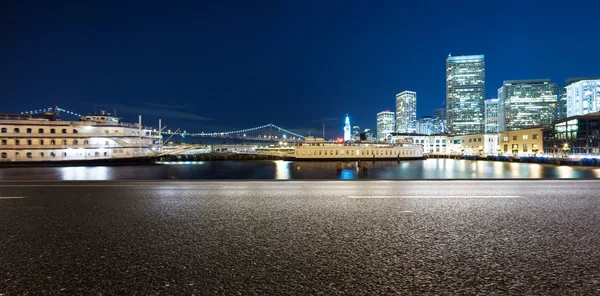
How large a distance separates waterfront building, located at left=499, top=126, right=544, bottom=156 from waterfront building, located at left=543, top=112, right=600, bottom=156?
1.72m

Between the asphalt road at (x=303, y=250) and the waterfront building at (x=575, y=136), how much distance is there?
296ft

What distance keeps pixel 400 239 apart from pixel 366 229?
0.57m

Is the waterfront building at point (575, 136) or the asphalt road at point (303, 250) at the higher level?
the waterfront building at point (575, 136)

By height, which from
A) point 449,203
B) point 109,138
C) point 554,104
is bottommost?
point 449,203

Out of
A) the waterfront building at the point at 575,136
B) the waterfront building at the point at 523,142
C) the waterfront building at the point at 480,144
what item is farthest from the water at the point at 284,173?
the waterfront building at the point at 480,144

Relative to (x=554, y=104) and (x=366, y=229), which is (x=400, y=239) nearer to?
(x=366, y=229)

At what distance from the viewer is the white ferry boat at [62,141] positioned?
47.7 metres

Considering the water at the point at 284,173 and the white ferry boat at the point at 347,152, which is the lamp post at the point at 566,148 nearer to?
the water at the point at 284,173

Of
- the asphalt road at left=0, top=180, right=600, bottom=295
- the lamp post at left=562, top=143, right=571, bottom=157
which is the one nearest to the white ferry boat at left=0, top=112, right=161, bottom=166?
the asphalt road at left=0, top=180, right=600, bottom=295

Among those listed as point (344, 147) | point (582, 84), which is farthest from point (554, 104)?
point (344, 147)

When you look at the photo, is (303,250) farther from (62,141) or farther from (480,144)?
(480,144)

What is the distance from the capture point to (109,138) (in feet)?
176

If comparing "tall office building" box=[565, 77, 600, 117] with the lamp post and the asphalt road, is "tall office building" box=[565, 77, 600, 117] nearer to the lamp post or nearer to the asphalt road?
the lamp post

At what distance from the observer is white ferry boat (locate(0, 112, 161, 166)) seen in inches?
1877
